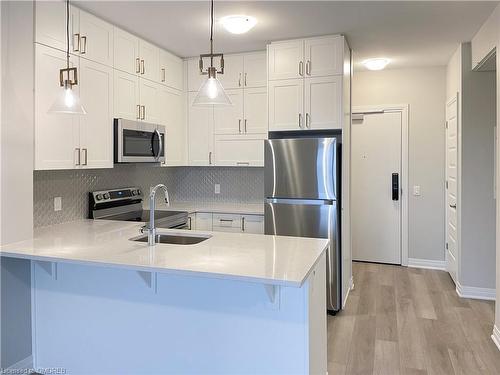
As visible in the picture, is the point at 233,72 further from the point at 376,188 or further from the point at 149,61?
the point at 376,188

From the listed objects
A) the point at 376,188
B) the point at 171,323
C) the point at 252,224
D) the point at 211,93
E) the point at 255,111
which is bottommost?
the point at 171,323

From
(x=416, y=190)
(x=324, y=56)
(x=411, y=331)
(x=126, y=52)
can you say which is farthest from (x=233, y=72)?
(x=411, y=331)

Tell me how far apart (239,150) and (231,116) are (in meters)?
0.39

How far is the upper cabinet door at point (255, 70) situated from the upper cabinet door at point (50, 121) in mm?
1831

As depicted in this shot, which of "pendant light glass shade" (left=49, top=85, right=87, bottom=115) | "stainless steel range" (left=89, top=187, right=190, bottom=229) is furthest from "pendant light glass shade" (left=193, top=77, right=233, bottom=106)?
"stainless steel range" (left=89, top=187, right=190, bottom=229)

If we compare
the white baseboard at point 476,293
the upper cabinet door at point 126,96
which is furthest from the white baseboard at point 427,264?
the upper cabinet door at point 126,96

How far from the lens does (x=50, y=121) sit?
275 cm

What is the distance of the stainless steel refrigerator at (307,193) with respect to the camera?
349 centimetres

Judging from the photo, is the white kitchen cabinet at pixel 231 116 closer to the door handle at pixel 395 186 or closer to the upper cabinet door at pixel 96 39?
the upper cabinet door at pixel 96 39

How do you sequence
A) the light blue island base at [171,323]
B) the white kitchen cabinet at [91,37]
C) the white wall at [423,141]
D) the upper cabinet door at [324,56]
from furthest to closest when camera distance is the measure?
the white wall at [423,141] → the upper cabinet door at [324,56] → the white kitchen cabinet at [91,37] → the light blue island base at [171,323]

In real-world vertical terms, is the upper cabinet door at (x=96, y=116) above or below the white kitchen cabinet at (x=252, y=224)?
above

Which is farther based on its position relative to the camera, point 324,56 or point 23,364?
point 324,56

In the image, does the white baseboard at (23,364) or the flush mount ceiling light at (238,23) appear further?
the flush mount ceiling light at (238,23)

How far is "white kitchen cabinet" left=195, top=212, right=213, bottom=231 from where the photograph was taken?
422cm
